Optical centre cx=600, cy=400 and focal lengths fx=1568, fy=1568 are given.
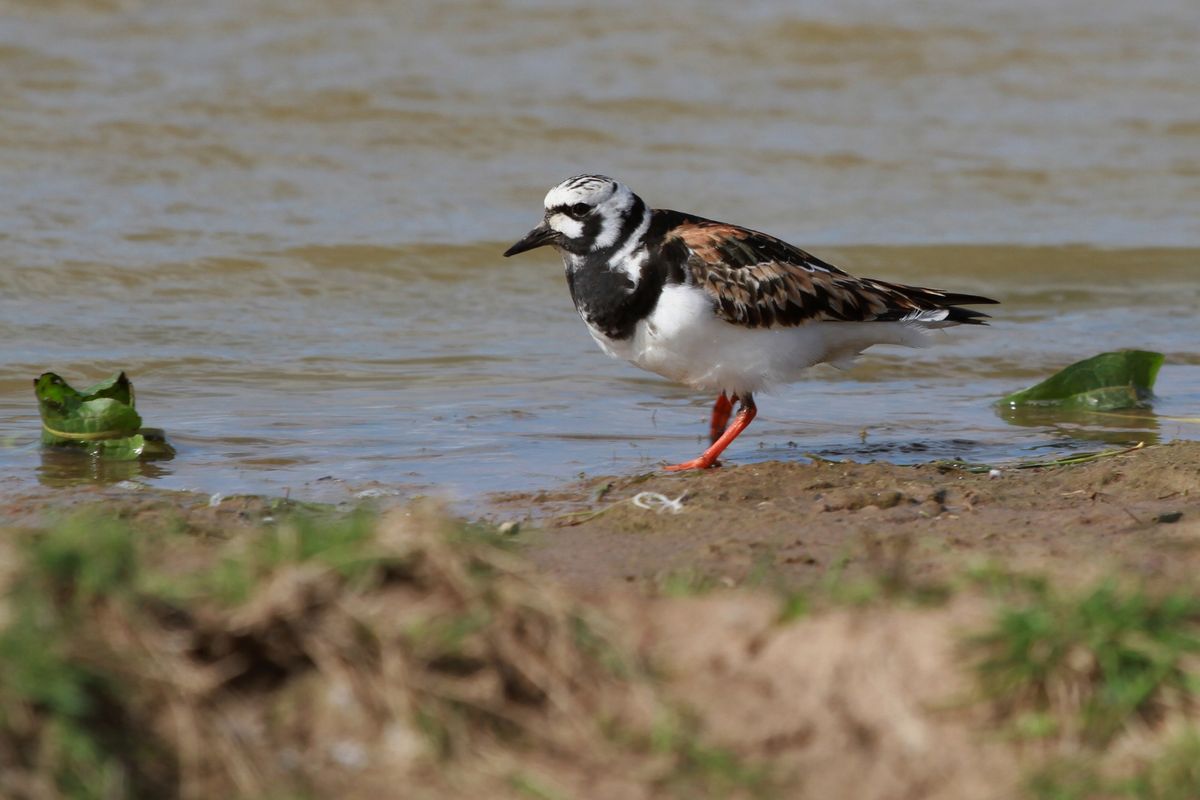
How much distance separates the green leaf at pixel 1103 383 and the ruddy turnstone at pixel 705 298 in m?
0.80

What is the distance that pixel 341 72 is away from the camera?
39.9 feet

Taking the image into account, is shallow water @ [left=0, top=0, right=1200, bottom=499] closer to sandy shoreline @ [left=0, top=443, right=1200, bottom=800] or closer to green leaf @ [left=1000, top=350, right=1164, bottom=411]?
green leaf @ [left=1000, top=350, right=1164, bottom=411]

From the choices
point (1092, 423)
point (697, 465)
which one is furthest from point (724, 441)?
point (1092, 423)

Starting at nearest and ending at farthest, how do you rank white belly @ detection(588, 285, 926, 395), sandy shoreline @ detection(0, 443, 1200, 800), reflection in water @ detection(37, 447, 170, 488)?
sandy shoreline @ detection(0, 443, 1200, 800), reflection in water @ detection(37, 447, 170, 488), white belly @ detection(588, 285, 926, 395)

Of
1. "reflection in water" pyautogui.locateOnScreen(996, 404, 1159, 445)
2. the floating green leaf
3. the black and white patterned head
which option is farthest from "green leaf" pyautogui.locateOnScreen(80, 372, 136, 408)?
"reflection in water" pyautogui.locateOnScreen(996, 404, 1159, 445)

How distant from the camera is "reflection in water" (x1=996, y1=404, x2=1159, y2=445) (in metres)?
5.87

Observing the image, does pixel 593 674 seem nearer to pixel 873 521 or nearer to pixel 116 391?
pixel 873 521

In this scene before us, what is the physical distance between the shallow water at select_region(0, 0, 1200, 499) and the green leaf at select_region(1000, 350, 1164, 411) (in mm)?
150

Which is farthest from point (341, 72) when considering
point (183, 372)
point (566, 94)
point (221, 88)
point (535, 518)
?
point (535, 518)

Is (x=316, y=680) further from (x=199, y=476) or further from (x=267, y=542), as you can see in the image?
(x=199, y=476)

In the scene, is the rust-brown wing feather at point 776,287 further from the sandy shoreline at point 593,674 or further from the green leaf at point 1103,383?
the sandy shoreline at point 593,674

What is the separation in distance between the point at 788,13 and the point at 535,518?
411 inches

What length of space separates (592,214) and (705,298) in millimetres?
529

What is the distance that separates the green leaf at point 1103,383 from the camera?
627 cm
